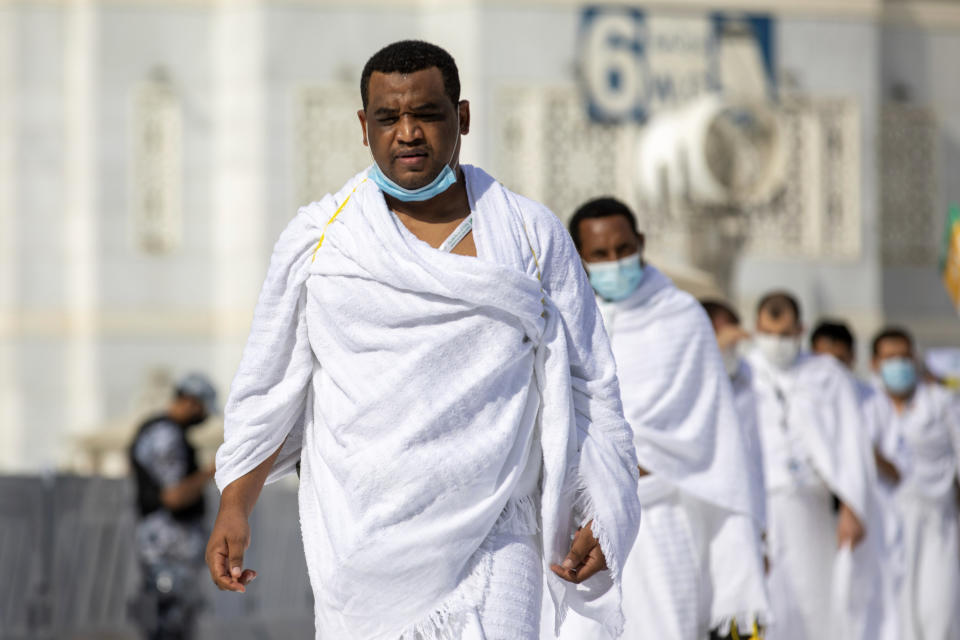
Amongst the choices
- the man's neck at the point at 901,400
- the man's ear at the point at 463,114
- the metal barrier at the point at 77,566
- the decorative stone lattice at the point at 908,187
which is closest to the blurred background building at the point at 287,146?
the decorative stone lattice at the point at 908,187

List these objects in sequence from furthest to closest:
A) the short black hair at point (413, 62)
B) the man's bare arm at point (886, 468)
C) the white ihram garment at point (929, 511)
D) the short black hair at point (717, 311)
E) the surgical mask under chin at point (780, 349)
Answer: the white ihram garment at point (929, 511), the man's bare arm at point (886, 468), the surgical mask under chin at point (780, 349), the short black hair at point (717, 311), the short black hair at point (413, 62)

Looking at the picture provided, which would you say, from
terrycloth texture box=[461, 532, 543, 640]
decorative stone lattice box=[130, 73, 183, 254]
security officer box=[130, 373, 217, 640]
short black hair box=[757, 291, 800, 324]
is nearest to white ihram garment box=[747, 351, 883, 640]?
short black hair box=[757, 291, 800, 324]

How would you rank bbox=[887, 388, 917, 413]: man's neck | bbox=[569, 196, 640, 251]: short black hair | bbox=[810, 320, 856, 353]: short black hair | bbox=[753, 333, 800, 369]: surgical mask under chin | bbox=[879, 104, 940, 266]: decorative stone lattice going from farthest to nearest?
bbox=[879, 104, 940, 266]: decorative stone lattice
bbox=[887, 388, 917, 413]: man's neck
bbox=[810, 320, 856, 353]: short black hair
bbox=[753, 333, 800, 369]: surgical mask under chin
bbox=[569, 196, 640, 251]: short black hair

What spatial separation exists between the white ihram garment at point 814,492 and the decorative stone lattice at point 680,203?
9461 mm

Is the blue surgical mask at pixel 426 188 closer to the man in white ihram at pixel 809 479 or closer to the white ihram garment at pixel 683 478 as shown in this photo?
the white ihram garment at pixel 683 478

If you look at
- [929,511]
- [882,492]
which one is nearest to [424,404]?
[882,492]

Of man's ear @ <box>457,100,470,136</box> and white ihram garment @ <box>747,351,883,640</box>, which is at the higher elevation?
man's ear @ <box>457,100,470,136</box>

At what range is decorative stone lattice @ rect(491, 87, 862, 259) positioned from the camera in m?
18.6

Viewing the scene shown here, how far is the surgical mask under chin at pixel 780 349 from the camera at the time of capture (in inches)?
342

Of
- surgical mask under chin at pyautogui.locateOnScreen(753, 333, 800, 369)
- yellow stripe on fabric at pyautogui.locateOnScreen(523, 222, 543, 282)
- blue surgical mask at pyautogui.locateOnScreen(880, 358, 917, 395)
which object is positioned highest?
yellow stripe on fabric at pyautogui.locateOnScreen(523, 222, 543, 282)

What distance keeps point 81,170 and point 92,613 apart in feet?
28.8

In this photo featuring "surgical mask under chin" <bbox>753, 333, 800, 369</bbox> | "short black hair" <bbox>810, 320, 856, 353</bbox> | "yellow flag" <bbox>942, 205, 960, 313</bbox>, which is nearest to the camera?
"surgical mask under chin" <bbox>753, 333, 800, 369</bbox>

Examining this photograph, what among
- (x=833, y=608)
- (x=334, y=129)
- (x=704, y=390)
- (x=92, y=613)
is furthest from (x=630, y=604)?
(x=334, y=129)

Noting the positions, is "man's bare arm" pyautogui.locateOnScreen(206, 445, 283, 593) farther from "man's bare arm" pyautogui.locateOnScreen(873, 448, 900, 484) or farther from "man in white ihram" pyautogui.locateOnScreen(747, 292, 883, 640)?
"man's bare arm" pyautogui.locateOnScreen(873, 448, 900, 484)
